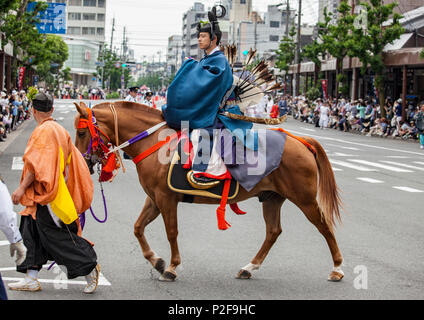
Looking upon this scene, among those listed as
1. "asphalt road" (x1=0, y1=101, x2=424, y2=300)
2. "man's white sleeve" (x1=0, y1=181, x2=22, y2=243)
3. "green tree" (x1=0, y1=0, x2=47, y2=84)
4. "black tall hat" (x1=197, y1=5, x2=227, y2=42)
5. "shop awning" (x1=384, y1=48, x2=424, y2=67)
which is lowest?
"asphalt road" (x1=0, y1=101, x2=424, y2=300)

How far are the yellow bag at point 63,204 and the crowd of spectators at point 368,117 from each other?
23787 mm

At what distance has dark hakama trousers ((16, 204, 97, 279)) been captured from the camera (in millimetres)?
5699

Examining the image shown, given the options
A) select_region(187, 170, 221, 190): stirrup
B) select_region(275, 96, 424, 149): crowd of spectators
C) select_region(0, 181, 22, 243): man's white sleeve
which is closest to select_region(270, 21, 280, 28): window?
select_region(275, 96, 424, 149): crowd of spectators

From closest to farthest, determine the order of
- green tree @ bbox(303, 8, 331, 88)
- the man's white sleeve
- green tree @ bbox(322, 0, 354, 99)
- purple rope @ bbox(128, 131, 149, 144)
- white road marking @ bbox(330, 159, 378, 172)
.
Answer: the man's white sleeve, purple rope @ bbox(128, 131, 149, 144), white road marking @ bbox(330, 159, 378, 172), green tree @ bbox(322, 0, 354, 99), green tree @ bbox(303, 8, 331, 88)

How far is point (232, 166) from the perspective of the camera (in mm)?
6613

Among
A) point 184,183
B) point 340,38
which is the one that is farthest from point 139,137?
point 340,38

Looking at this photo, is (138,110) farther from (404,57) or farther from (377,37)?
(377,37)

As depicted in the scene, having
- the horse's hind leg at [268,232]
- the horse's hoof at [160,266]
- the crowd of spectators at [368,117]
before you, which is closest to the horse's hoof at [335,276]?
the horse's hind leg at [268,232]

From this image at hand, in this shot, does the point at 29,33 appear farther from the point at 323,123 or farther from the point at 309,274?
the point at 309,274

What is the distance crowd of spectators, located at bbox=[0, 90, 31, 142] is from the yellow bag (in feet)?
58.7

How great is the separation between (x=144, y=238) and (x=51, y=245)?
1215mm

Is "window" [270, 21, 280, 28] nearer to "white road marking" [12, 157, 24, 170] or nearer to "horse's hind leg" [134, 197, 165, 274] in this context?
"white road marking" [12, 157, 24, 170]

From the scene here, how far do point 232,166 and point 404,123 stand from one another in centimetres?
2847

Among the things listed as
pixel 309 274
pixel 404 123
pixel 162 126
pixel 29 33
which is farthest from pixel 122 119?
pixel 29 33
